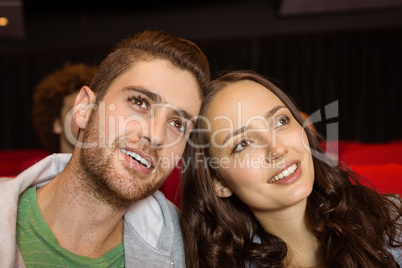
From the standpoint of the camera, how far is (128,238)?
1.43 m

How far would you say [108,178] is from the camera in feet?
4.17

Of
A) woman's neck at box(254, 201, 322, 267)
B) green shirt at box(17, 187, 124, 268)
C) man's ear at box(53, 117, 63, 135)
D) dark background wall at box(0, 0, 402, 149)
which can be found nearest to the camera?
green shirt at box(17, 187, 124, 268)

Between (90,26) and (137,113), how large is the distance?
3.18 metres

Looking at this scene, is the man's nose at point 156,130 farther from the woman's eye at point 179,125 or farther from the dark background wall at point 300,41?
the dark background wall at point 300,41

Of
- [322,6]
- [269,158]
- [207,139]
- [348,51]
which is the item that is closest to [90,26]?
[322,6]

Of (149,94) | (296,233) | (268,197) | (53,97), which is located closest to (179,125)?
(149,94)

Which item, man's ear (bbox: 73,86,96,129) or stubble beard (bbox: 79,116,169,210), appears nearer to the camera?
stubble beard (bbox: 79,116,169,210)

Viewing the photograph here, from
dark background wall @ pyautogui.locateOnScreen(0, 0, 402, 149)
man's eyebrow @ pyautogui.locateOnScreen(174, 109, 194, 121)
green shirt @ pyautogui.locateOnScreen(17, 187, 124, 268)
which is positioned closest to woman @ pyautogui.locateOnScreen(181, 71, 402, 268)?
man's eyebrow @ pyautogui.locateOnScreen(174, 109, 194, 121)

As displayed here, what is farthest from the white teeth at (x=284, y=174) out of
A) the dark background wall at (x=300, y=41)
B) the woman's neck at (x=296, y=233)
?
the dark background wall at (x=300, y=41)

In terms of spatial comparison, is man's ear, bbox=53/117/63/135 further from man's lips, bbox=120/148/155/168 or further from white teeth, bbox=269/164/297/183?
white teeth, bbox=269/164/297/183

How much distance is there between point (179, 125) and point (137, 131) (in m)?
0.19

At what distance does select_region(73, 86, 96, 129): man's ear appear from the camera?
141cm

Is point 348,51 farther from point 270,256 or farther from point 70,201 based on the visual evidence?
point 70,201

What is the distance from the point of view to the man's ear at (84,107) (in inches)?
55.4
